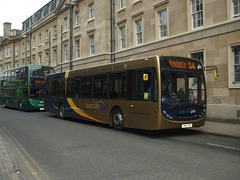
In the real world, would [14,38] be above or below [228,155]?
above

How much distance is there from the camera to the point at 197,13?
15453 millimetres

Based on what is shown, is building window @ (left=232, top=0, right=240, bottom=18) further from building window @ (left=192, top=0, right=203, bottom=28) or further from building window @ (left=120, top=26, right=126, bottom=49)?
building window @ (left=120, top=26, right=126, bottom=49)

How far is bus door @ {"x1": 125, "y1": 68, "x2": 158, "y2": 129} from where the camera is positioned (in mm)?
8844

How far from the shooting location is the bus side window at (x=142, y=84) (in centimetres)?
900

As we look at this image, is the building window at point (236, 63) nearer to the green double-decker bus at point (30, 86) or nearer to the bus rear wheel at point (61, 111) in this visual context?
the bus rear wheel at point (61, 111)

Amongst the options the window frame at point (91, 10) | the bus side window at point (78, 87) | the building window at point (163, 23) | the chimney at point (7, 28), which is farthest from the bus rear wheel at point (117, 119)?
the chimney at point (7, 28)

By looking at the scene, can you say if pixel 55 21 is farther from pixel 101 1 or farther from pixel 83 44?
pixel 101 1

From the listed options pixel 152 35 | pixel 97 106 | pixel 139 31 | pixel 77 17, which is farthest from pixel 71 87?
pixel 77 17

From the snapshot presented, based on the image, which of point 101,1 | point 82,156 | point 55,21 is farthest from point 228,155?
point 55,21

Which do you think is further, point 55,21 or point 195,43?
point 55,21

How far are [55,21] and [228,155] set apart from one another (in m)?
32.5

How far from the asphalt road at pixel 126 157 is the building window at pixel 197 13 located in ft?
27.9

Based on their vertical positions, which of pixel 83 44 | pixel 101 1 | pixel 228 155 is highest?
pixel 101 1

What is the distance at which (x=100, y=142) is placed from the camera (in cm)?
808
